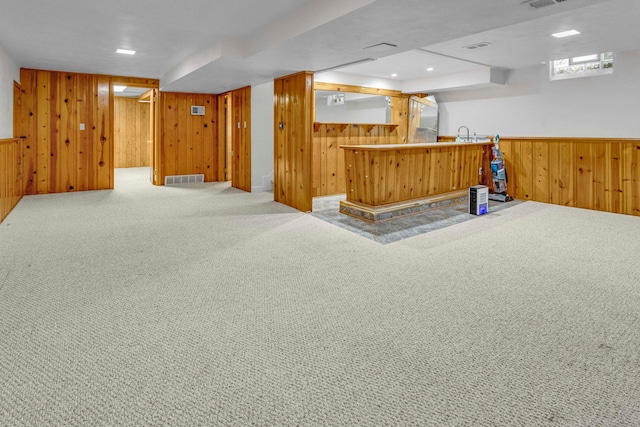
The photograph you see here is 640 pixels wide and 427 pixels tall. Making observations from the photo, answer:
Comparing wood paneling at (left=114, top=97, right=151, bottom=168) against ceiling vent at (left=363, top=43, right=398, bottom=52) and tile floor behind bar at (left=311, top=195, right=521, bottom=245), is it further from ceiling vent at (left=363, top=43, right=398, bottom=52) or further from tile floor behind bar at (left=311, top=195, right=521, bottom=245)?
ceiling vent at (left=363, top=43, right=398, bottom=52)

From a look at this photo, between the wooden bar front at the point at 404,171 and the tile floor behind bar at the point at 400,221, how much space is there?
0.31m

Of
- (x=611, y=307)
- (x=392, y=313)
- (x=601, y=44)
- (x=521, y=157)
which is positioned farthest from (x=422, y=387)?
(x=521, y=157)

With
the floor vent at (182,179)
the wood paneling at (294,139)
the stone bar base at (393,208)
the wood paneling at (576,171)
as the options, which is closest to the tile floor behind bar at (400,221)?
the stone bar base at (393,208)

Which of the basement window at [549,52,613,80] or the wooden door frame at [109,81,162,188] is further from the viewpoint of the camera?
the wooden door frame at [109,81,162,188]

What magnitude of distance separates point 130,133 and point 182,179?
455cm

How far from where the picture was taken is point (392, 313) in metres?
2.62

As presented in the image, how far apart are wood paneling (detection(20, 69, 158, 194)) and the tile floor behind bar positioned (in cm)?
462

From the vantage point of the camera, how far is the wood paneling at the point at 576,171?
583cm

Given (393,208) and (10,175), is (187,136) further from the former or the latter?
(393,208)

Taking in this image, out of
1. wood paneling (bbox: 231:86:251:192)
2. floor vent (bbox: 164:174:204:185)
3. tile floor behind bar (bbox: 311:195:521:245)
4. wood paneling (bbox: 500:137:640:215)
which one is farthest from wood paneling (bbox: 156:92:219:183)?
wood paneling (bbox: 500:137:640:215)

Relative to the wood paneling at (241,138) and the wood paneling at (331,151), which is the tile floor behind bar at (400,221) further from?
the wood paneling at (241,138)

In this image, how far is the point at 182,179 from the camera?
363 inches

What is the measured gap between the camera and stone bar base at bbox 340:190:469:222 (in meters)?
5.36

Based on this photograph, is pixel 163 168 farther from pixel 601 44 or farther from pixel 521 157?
pixel 601 44
